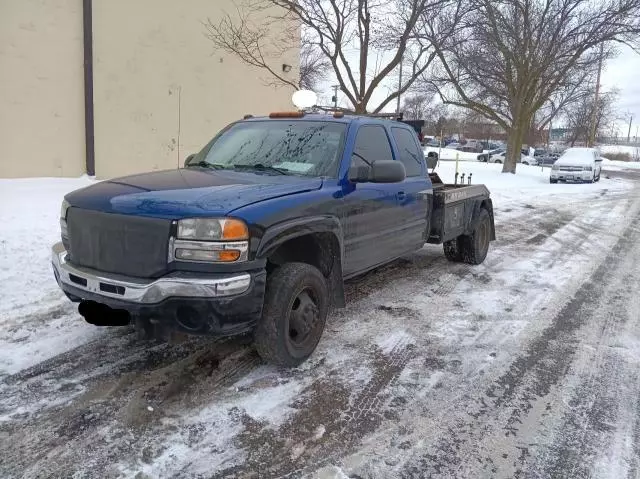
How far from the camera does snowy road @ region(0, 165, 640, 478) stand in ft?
9.35

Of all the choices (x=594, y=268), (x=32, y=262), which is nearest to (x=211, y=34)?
(x=32, y=262)

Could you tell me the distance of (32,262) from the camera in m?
6.10

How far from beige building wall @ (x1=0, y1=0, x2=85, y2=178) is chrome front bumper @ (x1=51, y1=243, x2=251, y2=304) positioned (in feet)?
26.9

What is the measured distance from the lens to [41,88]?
10406 millimetres

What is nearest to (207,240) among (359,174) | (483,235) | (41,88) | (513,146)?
(359,174)

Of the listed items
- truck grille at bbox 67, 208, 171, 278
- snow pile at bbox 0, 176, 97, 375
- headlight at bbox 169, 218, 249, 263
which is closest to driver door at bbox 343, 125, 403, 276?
headlight at bbox 169, 218, 249, 263

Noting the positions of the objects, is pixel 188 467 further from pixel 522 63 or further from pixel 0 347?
pixel 522 63

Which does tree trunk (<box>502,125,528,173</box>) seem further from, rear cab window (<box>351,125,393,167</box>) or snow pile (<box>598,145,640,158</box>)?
snow pile (<box>598,145,640,158</box>)

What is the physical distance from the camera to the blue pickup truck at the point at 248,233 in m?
3.27

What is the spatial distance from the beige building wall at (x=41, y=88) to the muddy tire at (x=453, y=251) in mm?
7967

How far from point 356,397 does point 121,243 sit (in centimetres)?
178

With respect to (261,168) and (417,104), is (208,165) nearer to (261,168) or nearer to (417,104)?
(261,168)

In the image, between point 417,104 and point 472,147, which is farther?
point 472,147

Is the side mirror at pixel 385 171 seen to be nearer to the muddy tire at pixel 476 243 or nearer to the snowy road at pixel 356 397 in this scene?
the snowy road at pixel 356 397
